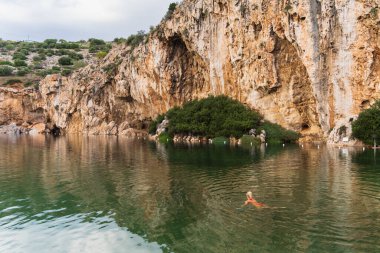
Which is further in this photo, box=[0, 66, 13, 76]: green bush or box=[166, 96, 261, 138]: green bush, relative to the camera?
box=[0, 66, 13, 76]: green bush

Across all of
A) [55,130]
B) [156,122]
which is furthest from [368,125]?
[55,130]

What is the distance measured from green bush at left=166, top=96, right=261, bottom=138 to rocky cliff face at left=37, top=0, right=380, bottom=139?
2.67 m

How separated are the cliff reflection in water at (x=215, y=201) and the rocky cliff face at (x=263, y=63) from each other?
63.0 feet

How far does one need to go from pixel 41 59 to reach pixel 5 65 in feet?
54.4

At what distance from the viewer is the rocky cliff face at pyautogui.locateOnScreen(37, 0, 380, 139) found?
46.3m

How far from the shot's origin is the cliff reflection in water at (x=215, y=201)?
12602 millimetres

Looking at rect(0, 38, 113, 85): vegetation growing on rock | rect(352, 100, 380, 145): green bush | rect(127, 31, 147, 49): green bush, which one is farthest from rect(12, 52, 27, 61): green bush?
rect(352, 100, 380, 145): green bush

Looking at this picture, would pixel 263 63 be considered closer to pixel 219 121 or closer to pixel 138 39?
pixel 219 121

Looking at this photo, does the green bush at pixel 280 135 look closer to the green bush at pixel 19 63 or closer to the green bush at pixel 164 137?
the green bush at pixel 164 137

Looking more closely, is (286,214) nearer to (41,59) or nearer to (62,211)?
(62,211)

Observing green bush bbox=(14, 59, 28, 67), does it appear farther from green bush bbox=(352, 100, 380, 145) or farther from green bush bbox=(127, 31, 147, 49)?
green bush bbox=(352, 100, 380, 145)

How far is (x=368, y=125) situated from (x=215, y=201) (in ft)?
99.6

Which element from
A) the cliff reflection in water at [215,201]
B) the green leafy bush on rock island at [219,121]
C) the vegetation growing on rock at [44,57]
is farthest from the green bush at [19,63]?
the cliff reflection in water at [215,201]

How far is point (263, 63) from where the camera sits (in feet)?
190
